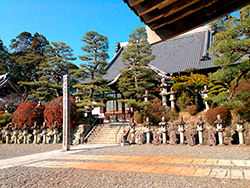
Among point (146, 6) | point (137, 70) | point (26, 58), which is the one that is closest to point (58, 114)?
point (137, 70)

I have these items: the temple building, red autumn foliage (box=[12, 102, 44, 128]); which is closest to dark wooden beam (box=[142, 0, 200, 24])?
the temple building

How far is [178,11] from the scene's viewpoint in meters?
2.37

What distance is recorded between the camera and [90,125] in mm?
13070

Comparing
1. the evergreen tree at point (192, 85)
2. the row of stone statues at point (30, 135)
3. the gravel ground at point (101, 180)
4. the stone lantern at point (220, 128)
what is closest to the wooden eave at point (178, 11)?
the gravel ground at point (101, 180)

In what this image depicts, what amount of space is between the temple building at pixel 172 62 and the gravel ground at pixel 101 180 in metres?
9.00

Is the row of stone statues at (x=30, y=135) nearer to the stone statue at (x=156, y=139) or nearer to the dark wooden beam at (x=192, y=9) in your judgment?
the stone statue at (x=156, y=139)

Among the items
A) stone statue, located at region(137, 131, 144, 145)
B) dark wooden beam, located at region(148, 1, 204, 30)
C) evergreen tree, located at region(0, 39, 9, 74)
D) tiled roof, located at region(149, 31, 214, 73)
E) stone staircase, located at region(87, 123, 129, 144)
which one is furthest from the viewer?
evergreen tree, located at region(0, 39, 9, 74)

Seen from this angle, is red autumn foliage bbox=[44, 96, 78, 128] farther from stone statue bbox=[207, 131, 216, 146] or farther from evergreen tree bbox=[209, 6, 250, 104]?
evergreen tree bbox=[209, 6, 250, 104]

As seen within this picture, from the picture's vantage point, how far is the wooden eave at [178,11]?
84.7 inches

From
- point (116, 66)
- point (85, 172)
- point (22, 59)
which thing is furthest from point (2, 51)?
point (85, 172)

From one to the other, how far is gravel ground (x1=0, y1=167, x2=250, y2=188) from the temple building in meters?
9.00

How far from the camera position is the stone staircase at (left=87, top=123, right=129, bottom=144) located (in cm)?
1126

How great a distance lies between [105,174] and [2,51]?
29879 mm

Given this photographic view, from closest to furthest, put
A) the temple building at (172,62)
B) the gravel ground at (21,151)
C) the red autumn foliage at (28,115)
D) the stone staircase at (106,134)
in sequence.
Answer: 1. the gravel ground at (21,151)
2. the stone staircase at (106,134)
3. the red autumn foliage at (28,115)
4. the temple building at (172,62)
